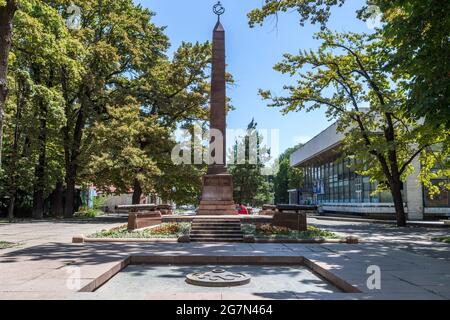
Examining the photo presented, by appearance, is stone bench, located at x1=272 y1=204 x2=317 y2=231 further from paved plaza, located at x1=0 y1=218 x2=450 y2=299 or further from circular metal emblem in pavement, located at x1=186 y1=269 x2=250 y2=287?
circular metal emblem in pavement, located at x1=186 y1=269 x2=250 y2=287

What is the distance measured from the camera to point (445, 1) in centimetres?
952

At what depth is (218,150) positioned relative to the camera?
20.7 metres

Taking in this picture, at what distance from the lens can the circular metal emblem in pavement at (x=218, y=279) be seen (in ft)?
24.7

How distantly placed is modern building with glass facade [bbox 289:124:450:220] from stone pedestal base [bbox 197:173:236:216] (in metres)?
10.5

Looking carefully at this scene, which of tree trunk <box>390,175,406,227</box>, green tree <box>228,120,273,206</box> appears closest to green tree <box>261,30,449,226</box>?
tree trunk <box>390,175,406,227</box>

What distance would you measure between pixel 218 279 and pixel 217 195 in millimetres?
12285

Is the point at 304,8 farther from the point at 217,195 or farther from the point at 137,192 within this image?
the point at 137,192

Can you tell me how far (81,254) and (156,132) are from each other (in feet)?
68.1

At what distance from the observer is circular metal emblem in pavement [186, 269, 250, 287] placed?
7539 mm

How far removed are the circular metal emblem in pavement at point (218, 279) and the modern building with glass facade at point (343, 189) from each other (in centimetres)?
2091

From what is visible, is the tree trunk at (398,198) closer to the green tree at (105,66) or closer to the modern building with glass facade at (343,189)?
the modern building with glass facade at (343,189)

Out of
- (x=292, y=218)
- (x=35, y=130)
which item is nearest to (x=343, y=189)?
(x=292, y=218)
